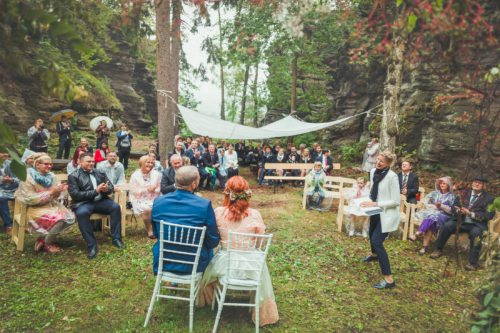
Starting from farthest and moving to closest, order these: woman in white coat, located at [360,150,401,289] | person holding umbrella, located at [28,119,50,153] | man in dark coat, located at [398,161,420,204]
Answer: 1. person holding umbrella, located at [28,119,50,153]
2. man in dark coat, located at [398,161,420,204]
3. woman in white coat, located at [360,150,401,289]

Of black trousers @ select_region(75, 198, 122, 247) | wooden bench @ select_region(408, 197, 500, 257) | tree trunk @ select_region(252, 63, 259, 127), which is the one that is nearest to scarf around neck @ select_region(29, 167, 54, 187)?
black trousers @ select_region(75, 198, 122, 247)

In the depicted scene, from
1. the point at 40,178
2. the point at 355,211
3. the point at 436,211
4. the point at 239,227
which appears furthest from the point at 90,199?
the point at 436,211

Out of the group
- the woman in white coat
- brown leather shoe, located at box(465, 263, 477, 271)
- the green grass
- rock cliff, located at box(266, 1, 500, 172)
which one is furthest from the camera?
rock cliff, located at box(266, 1, 500, 172)

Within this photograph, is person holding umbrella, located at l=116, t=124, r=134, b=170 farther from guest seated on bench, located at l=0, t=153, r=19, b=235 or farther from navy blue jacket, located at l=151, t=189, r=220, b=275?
navy blue jacket, located at l=151, t=189, r=220, b=275

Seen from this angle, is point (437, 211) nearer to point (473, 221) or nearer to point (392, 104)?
point (473, 221)

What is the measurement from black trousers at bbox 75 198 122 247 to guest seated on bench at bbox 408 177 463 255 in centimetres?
431

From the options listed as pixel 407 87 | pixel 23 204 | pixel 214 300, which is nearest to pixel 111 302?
pixel 214 300

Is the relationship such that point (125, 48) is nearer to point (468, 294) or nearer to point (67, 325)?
point (67, 325)

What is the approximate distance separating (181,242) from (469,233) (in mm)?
3999

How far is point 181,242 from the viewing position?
7.58 feet

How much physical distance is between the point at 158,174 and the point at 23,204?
1.66 m

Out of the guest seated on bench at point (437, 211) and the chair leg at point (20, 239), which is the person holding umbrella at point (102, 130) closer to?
the chair leg at point (20, 239)

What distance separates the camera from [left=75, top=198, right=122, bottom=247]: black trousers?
3.61m

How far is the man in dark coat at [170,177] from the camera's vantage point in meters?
4.32
